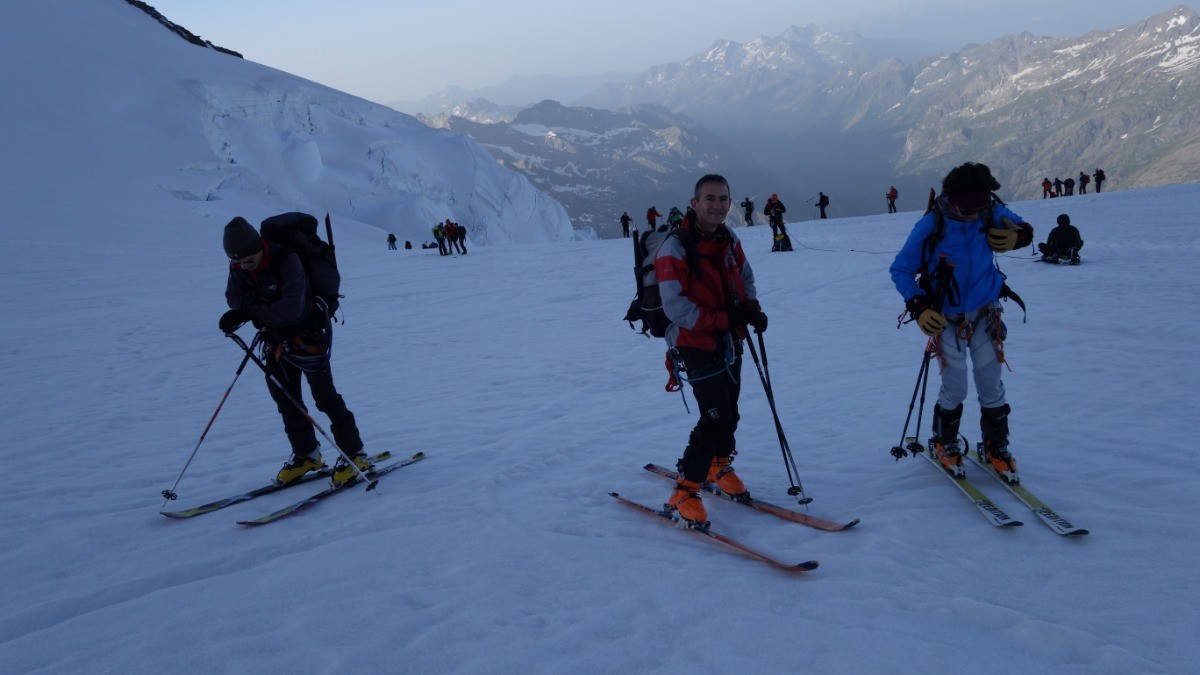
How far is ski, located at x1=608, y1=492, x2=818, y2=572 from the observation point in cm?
413

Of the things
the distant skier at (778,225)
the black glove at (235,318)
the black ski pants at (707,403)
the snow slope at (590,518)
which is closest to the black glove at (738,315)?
the black ski pants at (707,403)

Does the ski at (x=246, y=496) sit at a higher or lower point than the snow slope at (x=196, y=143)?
lower

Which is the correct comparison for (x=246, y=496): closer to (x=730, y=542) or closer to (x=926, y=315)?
(x=730, y=542)

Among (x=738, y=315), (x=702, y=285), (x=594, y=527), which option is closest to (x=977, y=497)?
(x=738, y=315)

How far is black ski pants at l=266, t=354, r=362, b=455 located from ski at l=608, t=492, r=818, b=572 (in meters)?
2.53

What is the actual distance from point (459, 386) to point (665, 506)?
5965mm

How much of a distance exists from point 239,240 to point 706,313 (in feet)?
12.0

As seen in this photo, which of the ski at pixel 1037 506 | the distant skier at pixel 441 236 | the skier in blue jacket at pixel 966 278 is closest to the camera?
the ski at pixel 1037 506

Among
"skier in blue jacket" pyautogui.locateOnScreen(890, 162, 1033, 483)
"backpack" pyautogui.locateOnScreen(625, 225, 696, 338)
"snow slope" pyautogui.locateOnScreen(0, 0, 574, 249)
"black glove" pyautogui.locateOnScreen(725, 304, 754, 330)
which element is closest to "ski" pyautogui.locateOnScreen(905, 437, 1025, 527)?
"skier in blue jacket" pyautogui.locateOnScreen(890, 162, 1033, 483)

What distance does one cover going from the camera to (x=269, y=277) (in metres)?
5.52

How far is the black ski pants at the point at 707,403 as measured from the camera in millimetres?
4746

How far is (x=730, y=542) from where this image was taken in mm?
4527

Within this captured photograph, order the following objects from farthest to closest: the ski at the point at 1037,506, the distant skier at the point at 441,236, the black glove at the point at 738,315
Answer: the distant skier at the point at 441,236 → the black glove at the point at 738,315 → the ski at the point at 1037,506

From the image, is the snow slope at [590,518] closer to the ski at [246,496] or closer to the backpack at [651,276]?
the ski at [246,496]
